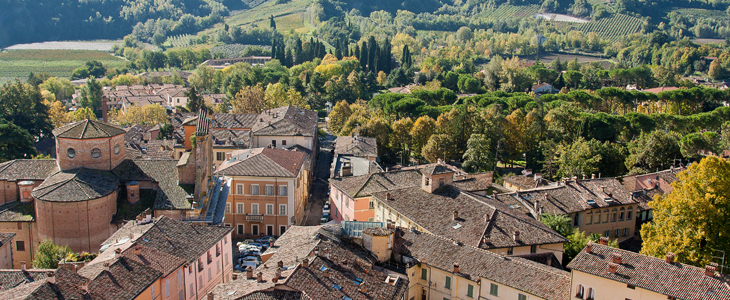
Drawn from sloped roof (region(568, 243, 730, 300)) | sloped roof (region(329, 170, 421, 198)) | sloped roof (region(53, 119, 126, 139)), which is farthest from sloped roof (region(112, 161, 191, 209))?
sloped roof (region(568, 243, 730, 300))

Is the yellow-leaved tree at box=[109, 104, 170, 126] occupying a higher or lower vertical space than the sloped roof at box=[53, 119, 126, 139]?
lower

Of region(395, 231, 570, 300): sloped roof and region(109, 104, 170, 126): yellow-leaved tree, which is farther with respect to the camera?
region(109, 104, 170, 126): yellow-leaved tree

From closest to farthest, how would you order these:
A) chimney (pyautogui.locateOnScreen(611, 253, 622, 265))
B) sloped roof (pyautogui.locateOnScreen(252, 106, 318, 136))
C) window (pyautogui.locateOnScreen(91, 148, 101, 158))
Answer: chimney (pyautogui.locateOnScreen(611, 253, 622, 265)) < window (pyautogui.locateOnScreen(91, 148, 101, 158)) < sloped roof (pyautogui.locateOnScreen(252, 106, 318, 136))

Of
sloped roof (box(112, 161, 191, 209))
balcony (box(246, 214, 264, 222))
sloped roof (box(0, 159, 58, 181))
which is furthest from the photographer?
balcony (box(246, 214, 264, 222))

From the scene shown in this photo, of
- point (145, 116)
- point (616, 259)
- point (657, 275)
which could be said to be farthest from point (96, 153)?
point (145, 116)

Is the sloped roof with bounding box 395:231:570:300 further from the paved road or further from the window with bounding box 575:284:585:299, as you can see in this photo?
the paved road

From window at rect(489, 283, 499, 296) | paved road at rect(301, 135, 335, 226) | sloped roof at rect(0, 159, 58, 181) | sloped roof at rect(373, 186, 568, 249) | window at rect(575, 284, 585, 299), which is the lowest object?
Result: paved road at rect(301, 135, 335, 226)

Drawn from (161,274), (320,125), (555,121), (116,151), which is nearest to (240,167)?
(116,151)
